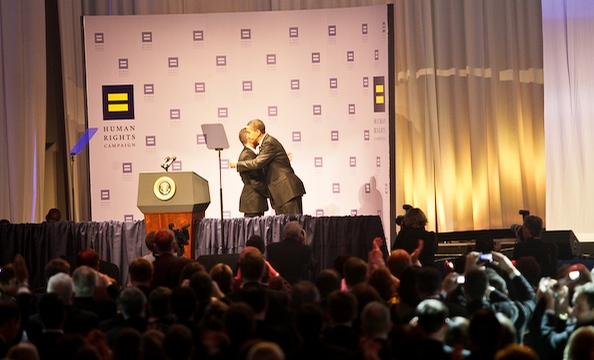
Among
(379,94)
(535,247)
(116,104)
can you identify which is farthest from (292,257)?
(116,104)

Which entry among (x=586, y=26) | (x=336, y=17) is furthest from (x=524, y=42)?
(x=336, y=17)

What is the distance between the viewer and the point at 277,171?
984 cm

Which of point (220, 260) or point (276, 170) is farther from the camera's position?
point (276, 170)

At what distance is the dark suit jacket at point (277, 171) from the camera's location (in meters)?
9.71

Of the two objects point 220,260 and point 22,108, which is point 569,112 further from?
point 22,108

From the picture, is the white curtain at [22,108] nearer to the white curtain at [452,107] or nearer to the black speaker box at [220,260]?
the white curtain at [452,107]

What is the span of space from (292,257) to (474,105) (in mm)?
6197

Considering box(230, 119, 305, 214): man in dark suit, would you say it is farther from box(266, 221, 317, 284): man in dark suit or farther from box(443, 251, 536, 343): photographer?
box(443, 251, 536, 343): photographer

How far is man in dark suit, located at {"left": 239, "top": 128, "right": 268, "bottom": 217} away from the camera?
9.95 meters

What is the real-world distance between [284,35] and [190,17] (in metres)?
1.27

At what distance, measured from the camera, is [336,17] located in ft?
34.7

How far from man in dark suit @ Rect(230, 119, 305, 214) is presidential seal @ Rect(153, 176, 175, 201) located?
77.4 inches

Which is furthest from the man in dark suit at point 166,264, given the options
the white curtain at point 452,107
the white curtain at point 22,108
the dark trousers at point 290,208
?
the white curtain at point 22,108

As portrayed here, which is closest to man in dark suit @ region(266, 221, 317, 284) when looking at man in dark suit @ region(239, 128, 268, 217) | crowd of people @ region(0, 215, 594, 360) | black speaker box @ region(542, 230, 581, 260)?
crowd of people @ region(0, 215, 594, 360)
